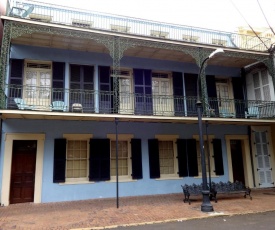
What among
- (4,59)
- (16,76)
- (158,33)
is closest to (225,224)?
(4,59)

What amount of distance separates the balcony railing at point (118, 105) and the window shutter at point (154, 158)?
1326 mm

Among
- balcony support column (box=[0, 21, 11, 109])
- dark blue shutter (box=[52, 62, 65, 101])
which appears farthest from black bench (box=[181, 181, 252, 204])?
balcony support column (box=[0, 21, 11, 109])

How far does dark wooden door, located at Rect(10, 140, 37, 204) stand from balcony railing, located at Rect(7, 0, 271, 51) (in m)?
4.88

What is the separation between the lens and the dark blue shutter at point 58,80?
1070 centimetres

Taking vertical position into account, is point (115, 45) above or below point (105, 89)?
above

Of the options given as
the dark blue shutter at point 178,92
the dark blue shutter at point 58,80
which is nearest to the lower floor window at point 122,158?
the dark blue shutter at point 178,92

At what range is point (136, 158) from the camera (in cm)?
1122

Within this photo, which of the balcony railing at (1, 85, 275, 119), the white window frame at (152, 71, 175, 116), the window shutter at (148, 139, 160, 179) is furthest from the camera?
the white window frame at (152, 71, 175, 116)

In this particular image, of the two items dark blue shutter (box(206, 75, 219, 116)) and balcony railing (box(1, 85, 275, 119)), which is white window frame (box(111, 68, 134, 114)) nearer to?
balcony railing (box(1, 85, 275, 119))

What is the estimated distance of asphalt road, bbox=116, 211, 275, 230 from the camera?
6281 millimetres

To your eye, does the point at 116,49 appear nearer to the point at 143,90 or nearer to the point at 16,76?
the point at 143,90

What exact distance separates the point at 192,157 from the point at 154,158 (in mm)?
1872

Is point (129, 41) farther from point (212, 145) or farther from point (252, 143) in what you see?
point (252, 143)

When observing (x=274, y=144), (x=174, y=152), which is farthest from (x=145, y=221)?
(x=274, y=144)
